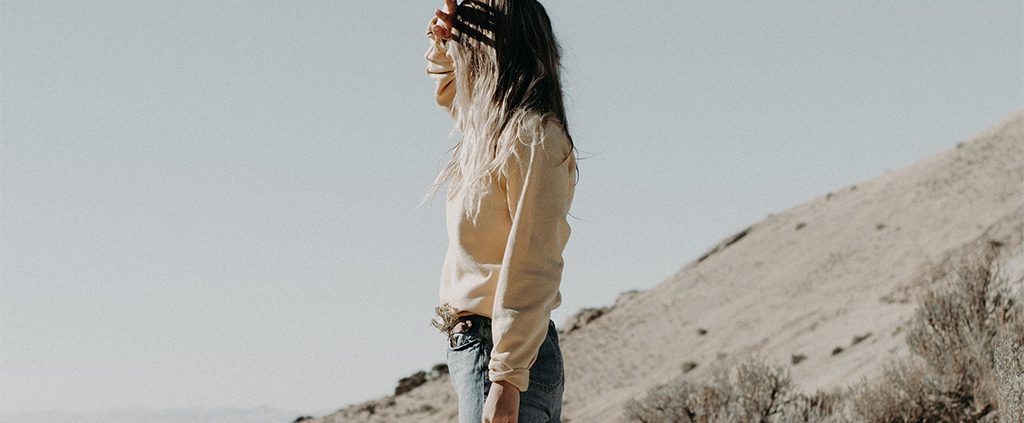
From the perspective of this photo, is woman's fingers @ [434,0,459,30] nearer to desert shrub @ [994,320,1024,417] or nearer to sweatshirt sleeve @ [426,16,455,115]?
sweatshirt sleeve @ [426,16,455,115]

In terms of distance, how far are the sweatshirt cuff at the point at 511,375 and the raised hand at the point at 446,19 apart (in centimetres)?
77

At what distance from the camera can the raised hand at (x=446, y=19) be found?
8.13ft

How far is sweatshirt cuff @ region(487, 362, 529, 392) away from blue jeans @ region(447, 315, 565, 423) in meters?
0.04

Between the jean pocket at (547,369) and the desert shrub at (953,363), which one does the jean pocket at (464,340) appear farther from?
the desert shrub at (953,363)

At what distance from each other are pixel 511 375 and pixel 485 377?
9 centimetres

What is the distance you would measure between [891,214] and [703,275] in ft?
16.5

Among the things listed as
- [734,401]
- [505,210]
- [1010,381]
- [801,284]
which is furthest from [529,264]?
[801,284]

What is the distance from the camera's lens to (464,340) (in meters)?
2.31

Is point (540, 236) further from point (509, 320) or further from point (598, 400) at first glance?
point (598, 400)

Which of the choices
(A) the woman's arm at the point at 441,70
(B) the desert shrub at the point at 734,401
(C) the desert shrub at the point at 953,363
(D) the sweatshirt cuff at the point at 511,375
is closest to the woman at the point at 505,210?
(D) the sweatshirt cuff at the point at 511,375

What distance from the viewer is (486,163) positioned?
2.33m

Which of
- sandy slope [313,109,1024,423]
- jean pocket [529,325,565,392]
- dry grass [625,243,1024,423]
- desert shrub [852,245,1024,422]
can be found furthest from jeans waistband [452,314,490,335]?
sandy slope [313,109,1024,423]

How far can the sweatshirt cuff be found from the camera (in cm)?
217

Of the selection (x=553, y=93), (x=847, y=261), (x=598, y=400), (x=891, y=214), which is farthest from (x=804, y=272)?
(x=553, y=93)
